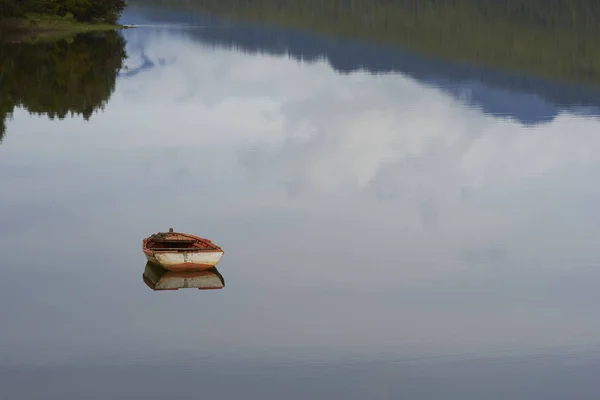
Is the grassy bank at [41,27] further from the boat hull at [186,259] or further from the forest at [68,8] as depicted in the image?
the boat hull at [186,259]

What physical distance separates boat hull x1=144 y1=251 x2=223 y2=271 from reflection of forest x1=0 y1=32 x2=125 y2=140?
34.1 meters

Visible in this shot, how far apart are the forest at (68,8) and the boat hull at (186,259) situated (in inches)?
4241

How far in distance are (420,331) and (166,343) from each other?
247 inches

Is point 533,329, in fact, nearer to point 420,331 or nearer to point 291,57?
point 420,331

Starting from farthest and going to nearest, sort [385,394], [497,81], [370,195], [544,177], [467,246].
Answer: [497,81]
[544,177]
[370,195]
[467,246]
[385,394]

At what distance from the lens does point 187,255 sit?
125ft

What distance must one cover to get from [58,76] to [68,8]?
62015 millimetres

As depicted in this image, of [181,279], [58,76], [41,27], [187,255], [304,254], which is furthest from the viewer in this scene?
[41,27]

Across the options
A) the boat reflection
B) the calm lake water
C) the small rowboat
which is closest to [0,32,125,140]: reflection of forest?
the calm lake water

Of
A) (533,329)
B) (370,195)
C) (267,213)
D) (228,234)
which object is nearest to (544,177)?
(370,195)

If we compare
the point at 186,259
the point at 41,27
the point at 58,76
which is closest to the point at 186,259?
the point at 186,259

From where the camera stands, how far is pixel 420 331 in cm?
3250

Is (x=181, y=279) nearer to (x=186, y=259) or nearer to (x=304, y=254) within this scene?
(x=186, y=259)

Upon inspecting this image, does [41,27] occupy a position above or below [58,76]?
above
